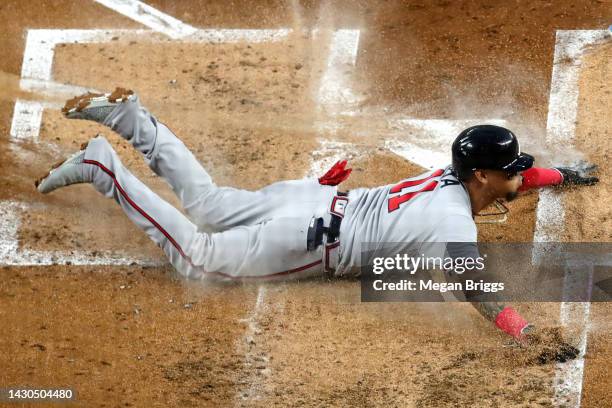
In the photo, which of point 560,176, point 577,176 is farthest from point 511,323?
point 577,176

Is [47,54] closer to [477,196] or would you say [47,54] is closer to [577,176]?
[477,196]

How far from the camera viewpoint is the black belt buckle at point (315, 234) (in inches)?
247

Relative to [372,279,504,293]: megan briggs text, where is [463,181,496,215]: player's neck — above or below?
above

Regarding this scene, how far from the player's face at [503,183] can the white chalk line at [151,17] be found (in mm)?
3828

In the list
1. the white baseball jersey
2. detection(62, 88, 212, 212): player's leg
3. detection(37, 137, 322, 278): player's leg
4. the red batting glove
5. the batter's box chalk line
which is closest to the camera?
the red batting glove

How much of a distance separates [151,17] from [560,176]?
407cm

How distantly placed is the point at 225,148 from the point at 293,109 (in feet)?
2.24

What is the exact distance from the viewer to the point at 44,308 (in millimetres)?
6574

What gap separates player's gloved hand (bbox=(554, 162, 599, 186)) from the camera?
707 centimetres

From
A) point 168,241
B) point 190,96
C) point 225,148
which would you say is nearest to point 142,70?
point 190,96

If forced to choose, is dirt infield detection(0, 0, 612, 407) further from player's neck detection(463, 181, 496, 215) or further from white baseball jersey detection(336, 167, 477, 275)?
player's neck detection(463, 181, 496, 215)

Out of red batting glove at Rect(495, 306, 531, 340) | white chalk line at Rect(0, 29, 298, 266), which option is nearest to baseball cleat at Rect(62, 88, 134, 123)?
white chalk line at Rect(0, 29, 298, 266)

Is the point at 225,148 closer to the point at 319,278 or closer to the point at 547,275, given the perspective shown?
the point at 319,278

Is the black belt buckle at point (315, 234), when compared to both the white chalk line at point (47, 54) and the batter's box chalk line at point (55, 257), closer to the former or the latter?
the batter's box chalk line at point (55, 257)
